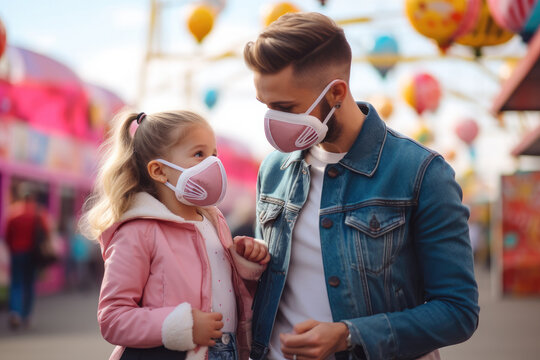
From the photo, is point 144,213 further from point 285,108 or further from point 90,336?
point 90,336

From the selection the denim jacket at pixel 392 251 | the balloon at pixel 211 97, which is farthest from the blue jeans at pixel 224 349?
the balloon at pixel 211 97

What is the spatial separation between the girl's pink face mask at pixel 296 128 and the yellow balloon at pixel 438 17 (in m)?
5.98

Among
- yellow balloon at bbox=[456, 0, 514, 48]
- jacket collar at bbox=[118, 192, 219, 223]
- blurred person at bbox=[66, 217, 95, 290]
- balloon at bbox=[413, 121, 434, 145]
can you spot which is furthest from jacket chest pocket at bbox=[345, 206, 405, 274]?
balloon at bbox=[413, 121, 434, 145]

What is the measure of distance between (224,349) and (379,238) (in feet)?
2.40

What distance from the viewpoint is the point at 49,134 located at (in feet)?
49.0

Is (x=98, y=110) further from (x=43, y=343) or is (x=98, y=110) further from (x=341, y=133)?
(x=341, y=133)

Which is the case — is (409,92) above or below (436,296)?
below

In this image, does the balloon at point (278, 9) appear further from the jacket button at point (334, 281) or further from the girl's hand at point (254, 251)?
the jacket button at point (334, 281)

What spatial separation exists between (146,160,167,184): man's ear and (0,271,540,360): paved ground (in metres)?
5.19

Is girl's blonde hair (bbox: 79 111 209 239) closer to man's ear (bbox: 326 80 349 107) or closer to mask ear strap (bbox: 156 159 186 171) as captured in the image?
mask ear strap (bbox: 156 159 186 171)

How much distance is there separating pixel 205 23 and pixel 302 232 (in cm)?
964

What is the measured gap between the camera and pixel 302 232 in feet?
7.79

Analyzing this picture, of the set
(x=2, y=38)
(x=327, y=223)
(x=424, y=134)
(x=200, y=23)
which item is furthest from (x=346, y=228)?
(x=424, y=134)

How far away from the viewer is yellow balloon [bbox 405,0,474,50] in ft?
25.5
